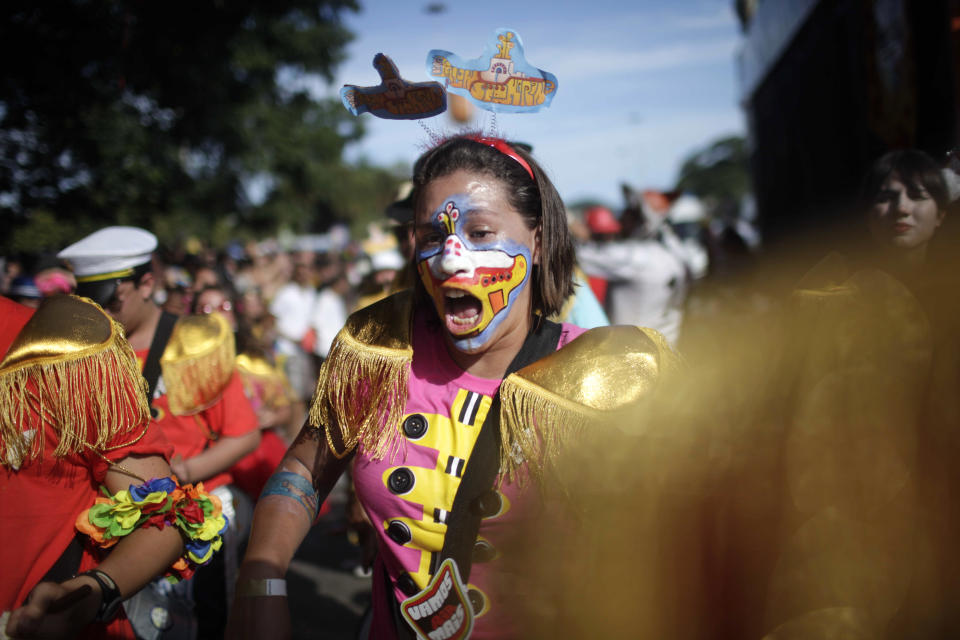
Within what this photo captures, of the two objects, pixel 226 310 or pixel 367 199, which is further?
pixel 367 199

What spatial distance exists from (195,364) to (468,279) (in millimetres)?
1836

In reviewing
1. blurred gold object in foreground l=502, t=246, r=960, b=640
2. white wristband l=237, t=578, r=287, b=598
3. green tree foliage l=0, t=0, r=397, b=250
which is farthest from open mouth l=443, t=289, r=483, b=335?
green tree foliage l=0, t=0, r=397, b=250

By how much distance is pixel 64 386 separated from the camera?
1.97m

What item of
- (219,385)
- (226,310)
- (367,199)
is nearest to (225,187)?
(226,310)

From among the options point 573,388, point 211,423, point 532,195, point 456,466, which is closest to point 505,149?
point 532,195

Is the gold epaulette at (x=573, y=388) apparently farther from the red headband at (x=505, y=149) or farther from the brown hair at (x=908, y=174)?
the brown hair at (x=908, y=174)

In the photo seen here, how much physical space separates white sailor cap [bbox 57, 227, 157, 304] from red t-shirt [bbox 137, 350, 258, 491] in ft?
1.01

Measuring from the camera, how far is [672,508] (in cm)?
156

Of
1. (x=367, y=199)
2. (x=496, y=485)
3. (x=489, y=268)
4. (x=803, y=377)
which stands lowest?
(x=496, y=485)

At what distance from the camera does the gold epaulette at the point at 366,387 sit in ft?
6.34

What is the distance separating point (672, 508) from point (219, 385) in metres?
2.37

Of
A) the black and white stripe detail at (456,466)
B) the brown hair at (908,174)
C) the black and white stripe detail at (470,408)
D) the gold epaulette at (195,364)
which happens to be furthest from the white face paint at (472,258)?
the gold epaulette at (195,364)

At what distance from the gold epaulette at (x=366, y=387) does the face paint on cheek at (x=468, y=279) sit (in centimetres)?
16

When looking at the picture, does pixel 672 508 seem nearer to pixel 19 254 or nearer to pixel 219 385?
pixel 219 385
